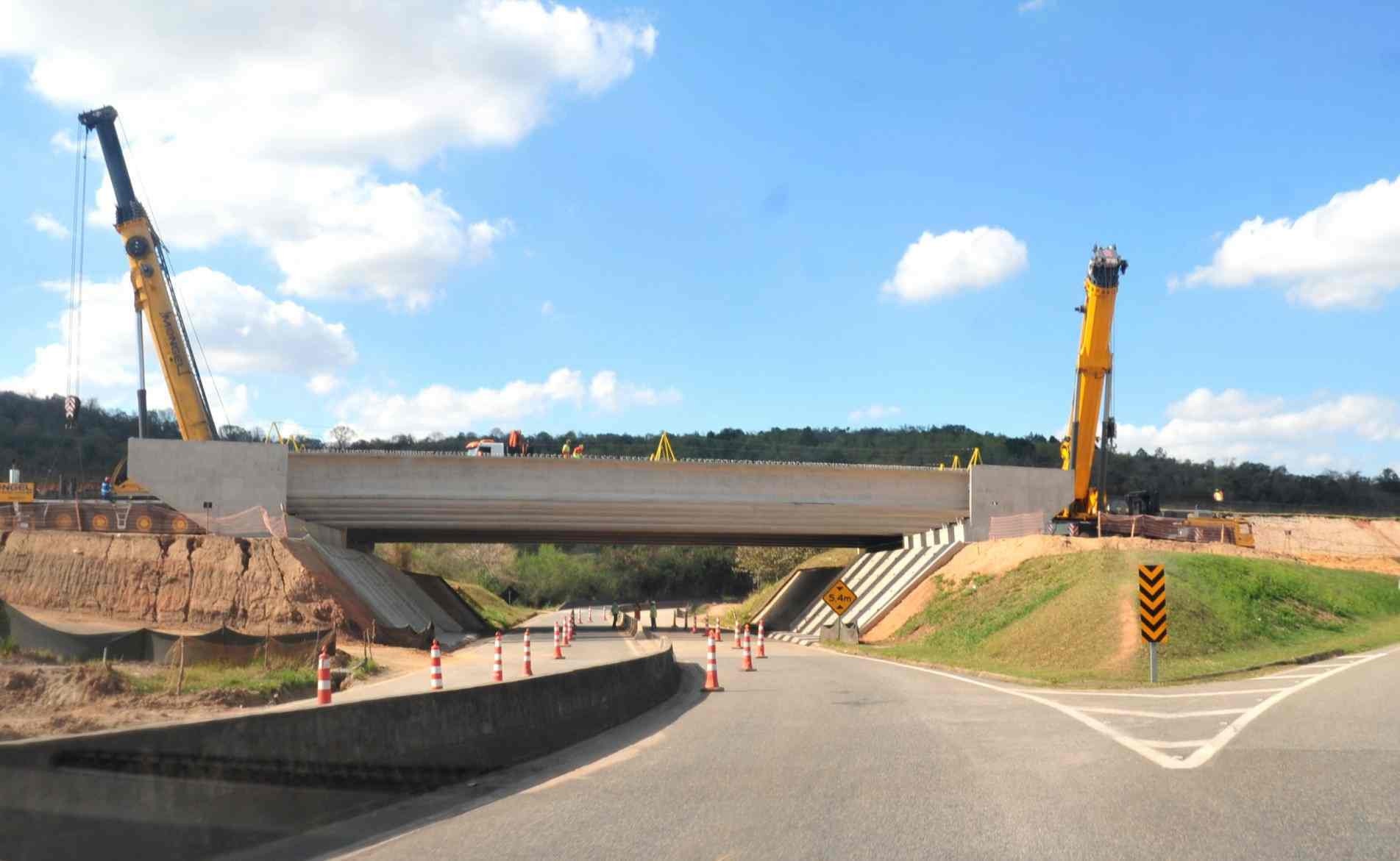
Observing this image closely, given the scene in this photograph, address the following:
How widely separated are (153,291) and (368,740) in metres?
41.4

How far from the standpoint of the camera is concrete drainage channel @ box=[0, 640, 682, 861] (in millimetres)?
6152

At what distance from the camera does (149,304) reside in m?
45.8

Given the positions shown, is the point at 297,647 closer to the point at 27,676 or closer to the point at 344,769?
the point at 27,676

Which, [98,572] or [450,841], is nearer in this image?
[450,841]

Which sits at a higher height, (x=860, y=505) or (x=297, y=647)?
(x=860, y=505)

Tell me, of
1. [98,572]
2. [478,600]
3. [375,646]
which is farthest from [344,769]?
[478,600]

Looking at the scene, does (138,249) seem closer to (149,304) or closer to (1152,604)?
(149,304)

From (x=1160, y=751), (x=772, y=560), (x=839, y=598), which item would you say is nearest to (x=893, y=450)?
(x=772, y=560)

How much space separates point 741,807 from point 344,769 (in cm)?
306

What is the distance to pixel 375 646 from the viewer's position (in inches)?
1459

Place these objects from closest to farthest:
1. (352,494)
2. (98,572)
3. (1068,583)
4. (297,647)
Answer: (297,647)
(1068,583)
(98,572)
(352,494)

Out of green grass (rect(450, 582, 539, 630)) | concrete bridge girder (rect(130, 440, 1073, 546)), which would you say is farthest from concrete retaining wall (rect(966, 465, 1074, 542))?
green grass (rect(450, 582, 539, 630))

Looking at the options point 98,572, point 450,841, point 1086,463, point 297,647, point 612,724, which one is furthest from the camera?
point 1086,463

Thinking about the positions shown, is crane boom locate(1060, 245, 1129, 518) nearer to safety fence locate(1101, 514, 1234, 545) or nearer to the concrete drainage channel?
safety fence locate(1101, 514, 1234, 545)
